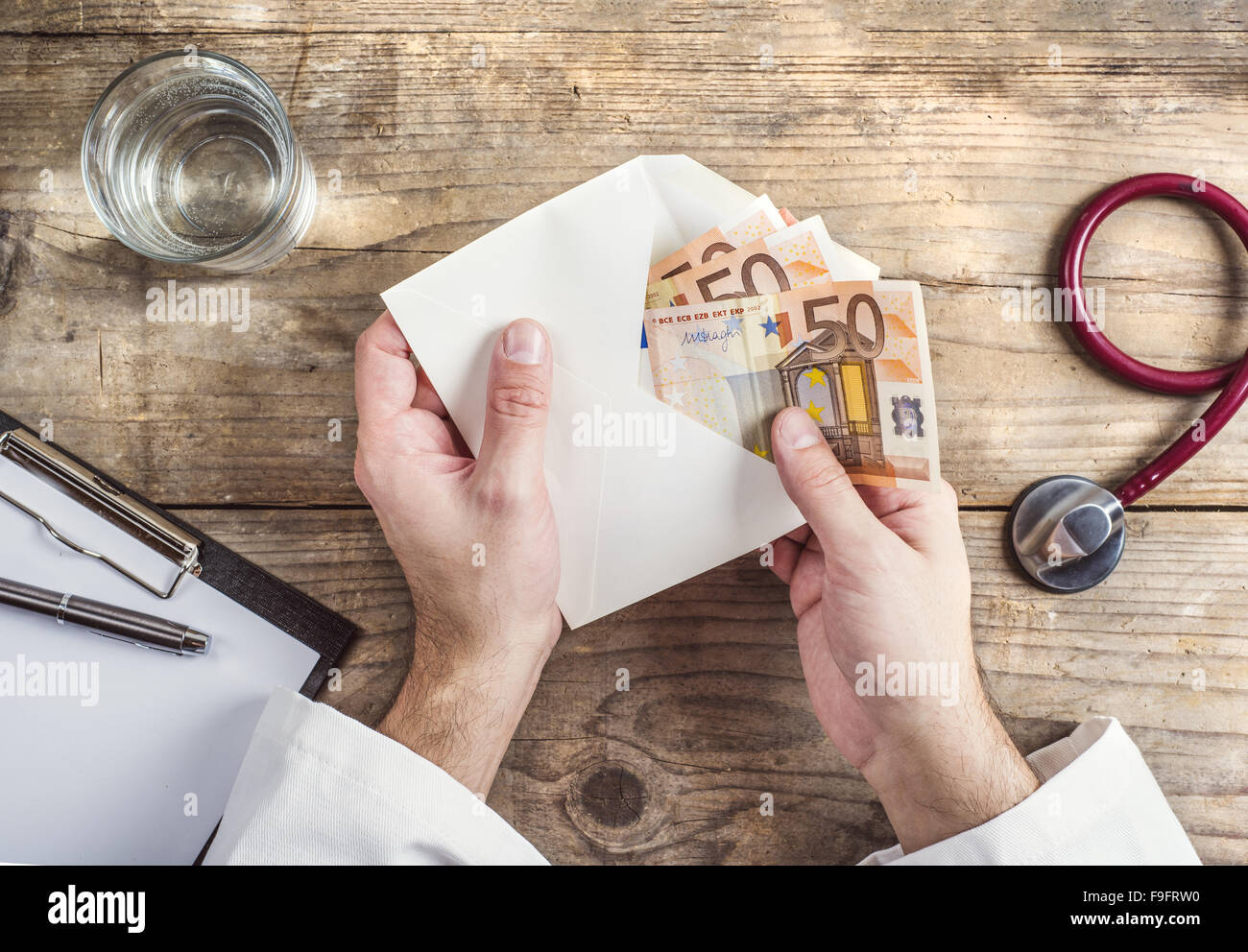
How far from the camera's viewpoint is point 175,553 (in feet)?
2.85

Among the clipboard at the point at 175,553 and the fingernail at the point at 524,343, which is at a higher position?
the fingernail at the point at 524,343

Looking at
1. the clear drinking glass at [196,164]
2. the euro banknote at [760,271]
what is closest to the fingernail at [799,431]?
the euro banknote at [760,271]

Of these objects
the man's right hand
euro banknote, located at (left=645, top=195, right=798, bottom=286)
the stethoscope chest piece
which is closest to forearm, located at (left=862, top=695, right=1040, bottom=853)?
the man's right hand

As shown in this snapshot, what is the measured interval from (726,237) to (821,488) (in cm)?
28

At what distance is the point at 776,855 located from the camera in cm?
88

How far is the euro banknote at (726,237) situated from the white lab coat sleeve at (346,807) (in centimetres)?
55

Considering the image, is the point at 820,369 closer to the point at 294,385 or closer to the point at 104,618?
the point at 294,385

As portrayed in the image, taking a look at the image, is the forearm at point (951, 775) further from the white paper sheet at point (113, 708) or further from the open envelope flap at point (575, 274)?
the white paper sheet at point (113, 708)

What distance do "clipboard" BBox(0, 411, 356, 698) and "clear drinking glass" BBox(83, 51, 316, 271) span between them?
0.27 metres

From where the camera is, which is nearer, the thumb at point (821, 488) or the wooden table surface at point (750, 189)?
the thumb at point (821, 488)

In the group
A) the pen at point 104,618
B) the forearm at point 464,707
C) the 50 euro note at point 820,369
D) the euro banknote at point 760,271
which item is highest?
the euro banknote at point 760,271

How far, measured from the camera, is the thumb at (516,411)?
78 cm

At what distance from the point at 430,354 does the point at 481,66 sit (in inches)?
13.8

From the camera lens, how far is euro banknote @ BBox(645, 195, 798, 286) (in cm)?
83
